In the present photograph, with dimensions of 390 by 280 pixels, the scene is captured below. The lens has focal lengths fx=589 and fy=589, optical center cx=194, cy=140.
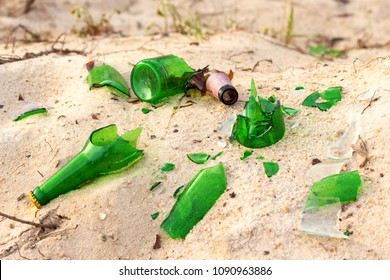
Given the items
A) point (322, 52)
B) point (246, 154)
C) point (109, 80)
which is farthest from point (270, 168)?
point (322, 52)

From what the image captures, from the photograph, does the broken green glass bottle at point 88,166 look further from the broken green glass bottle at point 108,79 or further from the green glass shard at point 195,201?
the broken green glass bottle at point 108,79

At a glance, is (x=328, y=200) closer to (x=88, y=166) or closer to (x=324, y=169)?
(x=324, y=169)

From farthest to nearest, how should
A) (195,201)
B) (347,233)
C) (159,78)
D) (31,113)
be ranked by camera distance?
(31,113) < (159,78) < (195,201) < (347,233)

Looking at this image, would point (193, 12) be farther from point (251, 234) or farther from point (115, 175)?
point (251, 234)

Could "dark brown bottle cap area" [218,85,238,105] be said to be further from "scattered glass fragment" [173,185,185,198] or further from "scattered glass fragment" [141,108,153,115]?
"scattered glass fragment" [173,185,185,198]

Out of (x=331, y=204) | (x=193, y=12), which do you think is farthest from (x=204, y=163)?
(x=193, y=12)

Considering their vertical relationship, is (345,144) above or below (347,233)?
above

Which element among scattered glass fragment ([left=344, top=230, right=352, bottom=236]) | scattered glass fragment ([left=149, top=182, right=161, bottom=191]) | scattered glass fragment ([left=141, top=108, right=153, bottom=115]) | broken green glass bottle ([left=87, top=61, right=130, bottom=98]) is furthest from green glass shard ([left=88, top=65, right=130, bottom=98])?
scattered glass fragment ([left=344, top=230, right=352, bottom=236])
